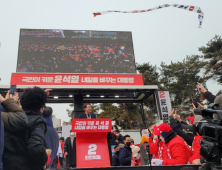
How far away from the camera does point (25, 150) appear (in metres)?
1.65

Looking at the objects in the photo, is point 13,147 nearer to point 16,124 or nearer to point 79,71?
point 16,124

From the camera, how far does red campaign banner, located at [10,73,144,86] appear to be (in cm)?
1055

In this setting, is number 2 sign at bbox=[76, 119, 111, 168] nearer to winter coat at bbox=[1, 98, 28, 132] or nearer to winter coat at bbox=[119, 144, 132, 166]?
Result: winter coat at bbox=[119, 144, 132, 166]

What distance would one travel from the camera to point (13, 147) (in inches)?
64.3

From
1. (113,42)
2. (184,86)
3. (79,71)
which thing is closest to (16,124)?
(79,71)

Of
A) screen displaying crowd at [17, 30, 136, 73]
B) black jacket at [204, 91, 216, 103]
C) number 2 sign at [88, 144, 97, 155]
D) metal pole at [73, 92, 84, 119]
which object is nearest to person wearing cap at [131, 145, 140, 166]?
number 2 sign at [88, 144, 97, 155]

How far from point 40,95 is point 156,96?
8.85m

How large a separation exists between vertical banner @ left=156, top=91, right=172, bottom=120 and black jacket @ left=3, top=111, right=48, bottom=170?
344 inches

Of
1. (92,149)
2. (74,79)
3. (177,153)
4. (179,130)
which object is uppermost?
(74,79)

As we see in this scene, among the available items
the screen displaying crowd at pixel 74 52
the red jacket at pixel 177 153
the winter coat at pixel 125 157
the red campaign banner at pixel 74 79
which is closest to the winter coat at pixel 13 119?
the red jacket at pixel 177 153

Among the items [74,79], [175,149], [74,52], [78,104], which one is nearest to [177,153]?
[175,149]

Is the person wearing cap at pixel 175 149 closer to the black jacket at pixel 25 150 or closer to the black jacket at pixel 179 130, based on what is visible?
the black jacket at pixel 179 130

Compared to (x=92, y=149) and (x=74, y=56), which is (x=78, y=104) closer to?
(x=74, y=56)

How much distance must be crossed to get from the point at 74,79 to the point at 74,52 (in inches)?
84.4
